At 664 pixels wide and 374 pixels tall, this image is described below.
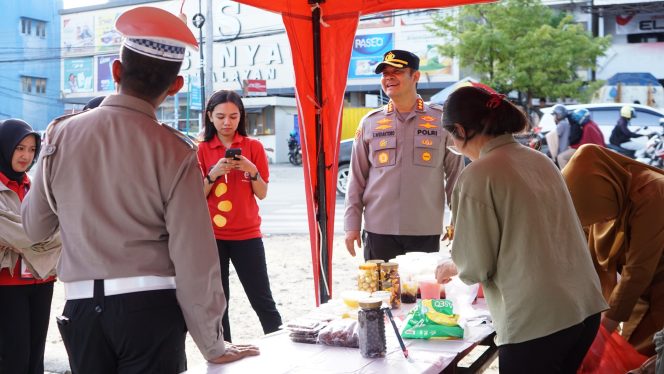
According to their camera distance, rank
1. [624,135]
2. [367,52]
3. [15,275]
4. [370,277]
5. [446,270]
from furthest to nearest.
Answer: [367,52], [624,135], [15,275], [370,277], [446,270]

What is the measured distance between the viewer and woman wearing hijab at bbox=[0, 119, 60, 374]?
3078mm

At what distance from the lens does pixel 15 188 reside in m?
3.29

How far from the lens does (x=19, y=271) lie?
3137 millimetres

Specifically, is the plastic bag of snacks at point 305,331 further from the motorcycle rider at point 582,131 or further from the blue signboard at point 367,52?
the blue signboard at point 367,52

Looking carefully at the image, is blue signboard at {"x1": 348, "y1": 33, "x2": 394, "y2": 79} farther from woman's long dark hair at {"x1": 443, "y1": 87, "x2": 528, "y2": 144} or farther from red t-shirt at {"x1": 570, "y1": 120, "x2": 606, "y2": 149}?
woman's long dark hair at {"x1": 443, "y1": 87, "x2": 528, "y2": 144}

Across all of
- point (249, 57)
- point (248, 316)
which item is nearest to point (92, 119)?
point (248, 316)

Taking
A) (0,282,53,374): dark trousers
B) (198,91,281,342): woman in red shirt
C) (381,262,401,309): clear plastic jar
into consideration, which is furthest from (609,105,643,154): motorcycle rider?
(0,282,53,374): dark trousers

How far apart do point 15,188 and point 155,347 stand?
1.80m

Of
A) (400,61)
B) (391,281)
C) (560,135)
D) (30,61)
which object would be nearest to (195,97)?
(30,61)

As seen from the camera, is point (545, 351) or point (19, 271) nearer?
point (545, 351)

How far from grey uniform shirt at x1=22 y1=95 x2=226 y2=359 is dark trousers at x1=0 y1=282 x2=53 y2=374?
139cm

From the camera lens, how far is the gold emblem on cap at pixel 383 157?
388cm

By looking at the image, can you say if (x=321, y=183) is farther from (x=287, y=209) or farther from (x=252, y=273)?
(x=287, y=209)

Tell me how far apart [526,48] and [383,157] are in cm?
1822
